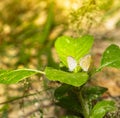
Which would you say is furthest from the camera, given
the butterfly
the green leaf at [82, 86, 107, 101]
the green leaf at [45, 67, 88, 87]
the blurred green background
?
the blurred green background

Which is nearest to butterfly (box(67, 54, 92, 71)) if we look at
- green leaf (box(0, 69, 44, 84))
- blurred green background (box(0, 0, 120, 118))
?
green leaf (box(0, 69, 44, 84))

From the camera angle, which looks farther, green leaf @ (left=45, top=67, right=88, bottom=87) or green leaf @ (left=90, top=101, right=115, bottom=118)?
green leaf @ (left=90, top=101, right=115, bottom=118)

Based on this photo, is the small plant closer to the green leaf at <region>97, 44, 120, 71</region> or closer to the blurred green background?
the green leaf at <region>97, 44, 120, 71</region>

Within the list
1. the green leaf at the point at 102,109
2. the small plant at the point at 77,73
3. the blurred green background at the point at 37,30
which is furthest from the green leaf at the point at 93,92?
the blurred green background at the point at 37,30

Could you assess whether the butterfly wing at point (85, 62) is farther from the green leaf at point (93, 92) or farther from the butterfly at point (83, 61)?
the green leaf at point (93, 92)

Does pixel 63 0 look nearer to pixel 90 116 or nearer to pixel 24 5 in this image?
pixel 24 5

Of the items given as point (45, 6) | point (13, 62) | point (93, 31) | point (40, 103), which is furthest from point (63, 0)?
Answer: point (40, 103)

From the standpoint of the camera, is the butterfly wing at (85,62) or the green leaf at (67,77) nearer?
the green leaf at (67,77)
